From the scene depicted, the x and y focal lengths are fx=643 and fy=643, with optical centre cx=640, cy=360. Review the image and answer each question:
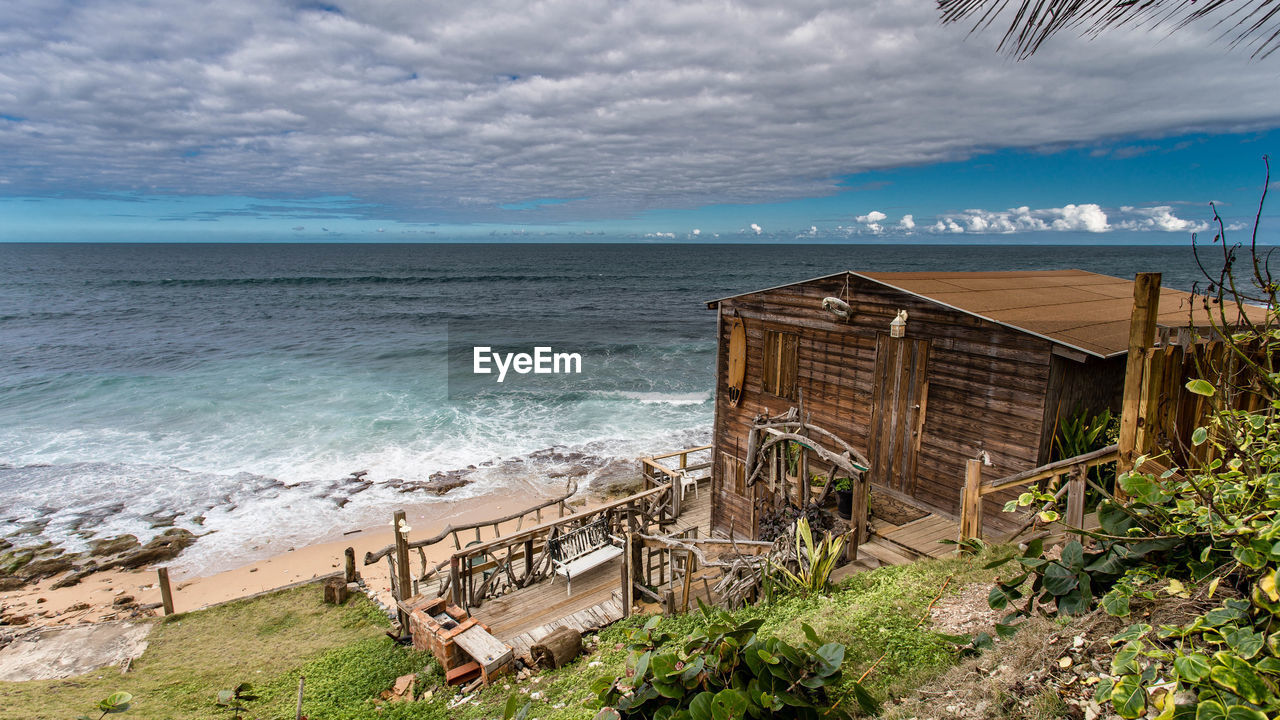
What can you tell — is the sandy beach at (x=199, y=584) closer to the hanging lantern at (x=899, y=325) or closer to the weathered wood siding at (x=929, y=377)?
the weathered wood siding at (x=929, y=377)

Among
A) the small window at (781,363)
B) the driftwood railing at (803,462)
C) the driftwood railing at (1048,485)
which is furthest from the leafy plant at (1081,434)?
the small window at (781,363)

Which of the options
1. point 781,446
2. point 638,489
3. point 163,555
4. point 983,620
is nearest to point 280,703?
point 781,446

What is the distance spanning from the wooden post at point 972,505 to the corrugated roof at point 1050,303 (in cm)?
255

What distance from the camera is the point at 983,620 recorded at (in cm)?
507

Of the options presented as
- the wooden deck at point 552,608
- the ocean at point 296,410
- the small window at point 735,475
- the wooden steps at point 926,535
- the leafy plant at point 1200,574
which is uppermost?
the leafy plant at point 1200,574

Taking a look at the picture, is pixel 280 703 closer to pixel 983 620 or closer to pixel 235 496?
pixel 983 620

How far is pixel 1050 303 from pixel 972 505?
17.3ft

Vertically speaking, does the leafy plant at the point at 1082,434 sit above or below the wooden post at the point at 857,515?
above

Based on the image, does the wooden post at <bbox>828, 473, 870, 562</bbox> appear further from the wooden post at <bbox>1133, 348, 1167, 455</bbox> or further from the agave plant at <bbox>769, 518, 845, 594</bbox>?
the wooden post at <bbox>1133, 348, 1167, 455</bbox>

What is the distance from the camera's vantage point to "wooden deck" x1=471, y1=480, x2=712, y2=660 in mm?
9945

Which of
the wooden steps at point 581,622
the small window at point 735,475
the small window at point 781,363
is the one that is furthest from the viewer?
the small window at point 735,475

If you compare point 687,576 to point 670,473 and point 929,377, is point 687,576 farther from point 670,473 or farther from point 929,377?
point 670,473

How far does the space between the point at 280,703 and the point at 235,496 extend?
1328 cm

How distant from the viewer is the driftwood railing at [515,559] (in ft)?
34.5
